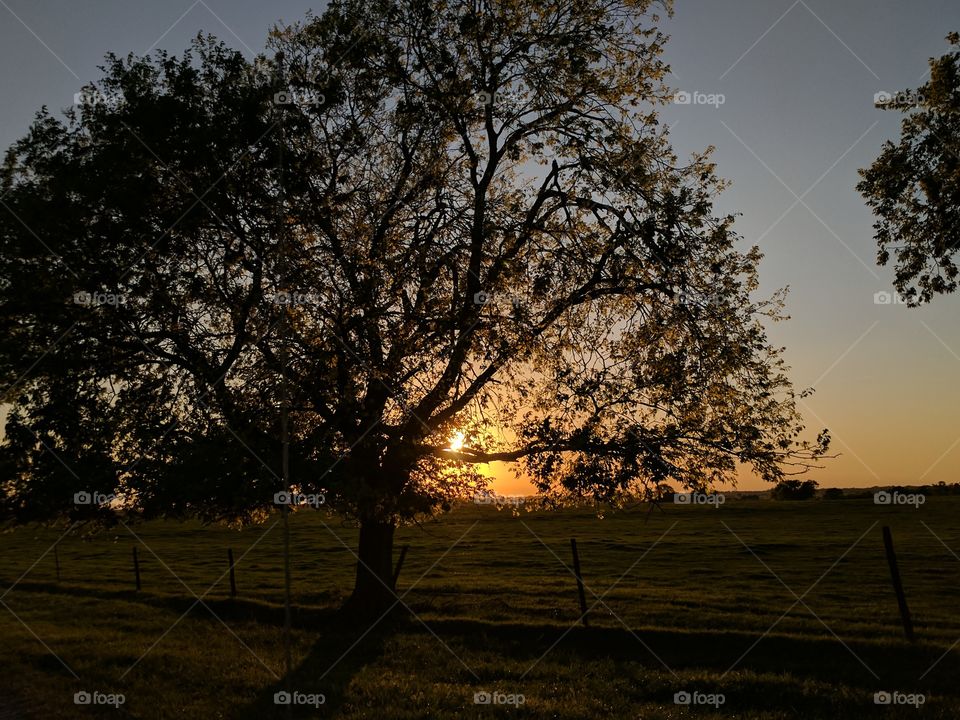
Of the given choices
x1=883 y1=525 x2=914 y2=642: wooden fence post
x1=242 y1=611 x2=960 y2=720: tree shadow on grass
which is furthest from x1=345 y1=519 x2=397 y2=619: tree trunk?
x1=883 y1=525 x2=914 y2=642: wooden fence post

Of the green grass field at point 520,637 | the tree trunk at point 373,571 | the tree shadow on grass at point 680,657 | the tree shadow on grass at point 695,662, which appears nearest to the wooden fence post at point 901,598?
the green grass field at point 520,637

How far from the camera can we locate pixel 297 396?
19578mm

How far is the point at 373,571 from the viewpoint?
904 inches

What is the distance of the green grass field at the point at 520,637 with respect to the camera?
44.2 ft

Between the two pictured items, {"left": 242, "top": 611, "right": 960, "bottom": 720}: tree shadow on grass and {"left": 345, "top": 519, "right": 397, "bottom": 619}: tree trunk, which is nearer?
{"left": 242, "top": 611, "right": 960, "bottom": 720}: tree shadow on grass

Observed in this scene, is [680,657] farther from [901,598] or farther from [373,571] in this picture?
[373,571]

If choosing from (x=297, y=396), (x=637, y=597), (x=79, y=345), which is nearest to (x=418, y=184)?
(x=297, y=396)

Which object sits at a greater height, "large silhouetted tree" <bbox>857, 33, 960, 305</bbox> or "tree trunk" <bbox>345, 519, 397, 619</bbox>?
"large silhouetted tree" <bbox>857, 33, 960, 305</bbox>

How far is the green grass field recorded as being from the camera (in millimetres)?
13484

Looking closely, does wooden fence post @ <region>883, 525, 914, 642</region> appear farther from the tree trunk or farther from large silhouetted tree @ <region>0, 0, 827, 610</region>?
the tree trunk

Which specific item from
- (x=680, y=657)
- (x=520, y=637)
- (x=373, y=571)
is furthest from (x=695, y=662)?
(x=373, y=571)

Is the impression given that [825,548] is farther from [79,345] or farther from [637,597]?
[79,345]

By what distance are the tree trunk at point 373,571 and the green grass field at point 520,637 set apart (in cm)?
102

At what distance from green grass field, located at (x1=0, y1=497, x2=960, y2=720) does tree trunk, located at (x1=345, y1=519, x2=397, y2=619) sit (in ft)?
3.35
